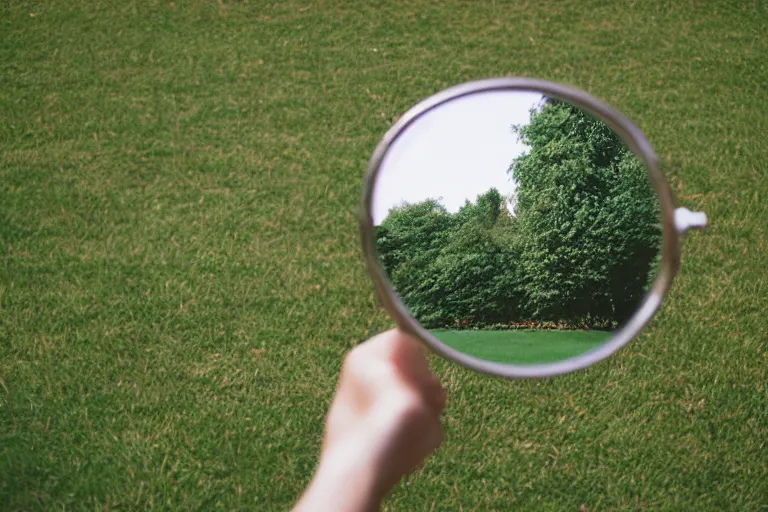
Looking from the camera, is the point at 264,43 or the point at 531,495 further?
the point at 264,43

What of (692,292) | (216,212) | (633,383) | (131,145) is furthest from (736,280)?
(131,145)

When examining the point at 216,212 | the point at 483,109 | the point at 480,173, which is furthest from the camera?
→ the point at 216,212

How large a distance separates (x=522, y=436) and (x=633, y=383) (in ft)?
2.16

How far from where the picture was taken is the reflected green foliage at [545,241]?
4.95 ft

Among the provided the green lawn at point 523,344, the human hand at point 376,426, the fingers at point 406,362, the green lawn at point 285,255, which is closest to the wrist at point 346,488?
the human hand at point 376,426

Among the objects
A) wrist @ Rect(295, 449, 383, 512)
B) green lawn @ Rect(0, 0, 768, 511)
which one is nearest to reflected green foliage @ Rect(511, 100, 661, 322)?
wrist @ Rect(295, 449, 383, 512)

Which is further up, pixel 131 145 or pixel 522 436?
pixel 131 145

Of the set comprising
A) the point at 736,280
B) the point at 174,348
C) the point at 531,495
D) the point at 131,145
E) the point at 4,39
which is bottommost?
the point at 531,495

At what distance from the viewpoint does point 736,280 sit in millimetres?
3635

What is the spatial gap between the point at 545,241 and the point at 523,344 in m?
0.45

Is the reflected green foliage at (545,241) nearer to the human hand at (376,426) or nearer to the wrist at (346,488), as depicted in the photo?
the human hand at (376,426)

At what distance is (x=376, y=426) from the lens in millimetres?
1395

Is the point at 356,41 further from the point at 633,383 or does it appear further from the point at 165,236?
the point at 633,383

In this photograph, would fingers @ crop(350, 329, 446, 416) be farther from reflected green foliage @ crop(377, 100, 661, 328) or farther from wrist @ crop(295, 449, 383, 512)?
wrist @ crop(295, 449, 383, 512)
